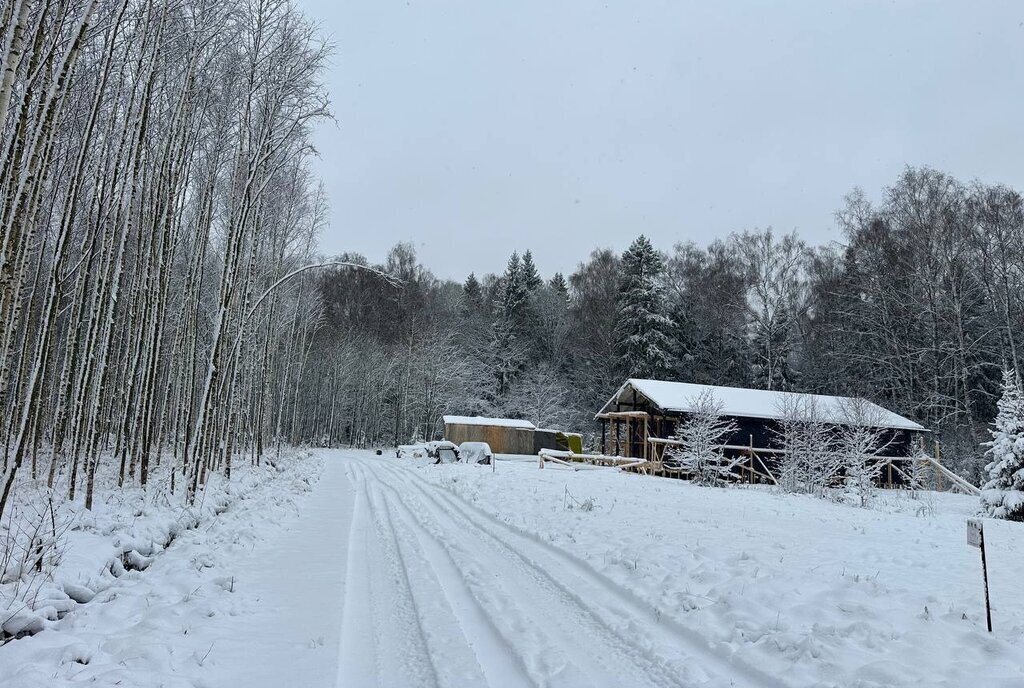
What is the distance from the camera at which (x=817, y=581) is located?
5.82m

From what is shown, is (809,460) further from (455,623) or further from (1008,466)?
(455,623)

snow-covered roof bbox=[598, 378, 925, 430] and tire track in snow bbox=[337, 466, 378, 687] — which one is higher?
snow-covered roof bbox=[598, 378, 925, 430]

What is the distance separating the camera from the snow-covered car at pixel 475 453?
27500 millimetres

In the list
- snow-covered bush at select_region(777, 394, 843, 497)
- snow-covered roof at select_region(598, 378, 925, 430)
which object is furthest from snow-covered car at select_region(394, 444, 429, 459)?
snow-covered bush at select_region(777, 394, 843, 497)

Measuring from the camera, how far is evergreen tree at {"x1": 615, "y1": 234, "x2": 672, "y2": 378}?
131 ft

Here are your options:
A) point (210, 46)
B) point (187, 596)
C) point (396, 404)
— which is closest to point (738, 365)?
point (396, 404)

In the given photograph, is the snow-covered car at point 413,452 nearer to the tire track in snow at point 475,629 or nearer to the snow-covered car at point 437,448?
the snow-covered car at point 437,448

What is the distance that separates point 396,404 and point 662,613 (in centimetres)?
4591

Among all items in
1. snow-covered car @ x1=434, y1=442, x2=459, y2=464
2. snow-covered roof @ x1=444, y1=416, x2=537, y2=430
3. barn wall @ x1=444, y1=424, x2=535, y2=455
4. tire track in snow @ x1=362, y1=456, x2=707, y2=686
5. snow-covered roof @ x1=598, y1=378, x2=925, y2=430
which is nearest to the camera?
tire track in snow @ x1=362, y1=456, x2=707, y2=686

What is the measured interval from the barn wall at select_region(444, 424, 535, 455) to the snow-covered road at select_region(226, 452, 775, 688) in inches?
1077

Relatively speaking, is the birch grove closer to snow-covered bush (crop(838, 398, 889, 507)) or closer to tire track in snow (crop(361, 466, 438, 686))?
tire track in snow (crop(361, 466, 438, 686))

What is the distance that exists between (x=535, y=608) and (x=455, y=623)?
872 millimetres

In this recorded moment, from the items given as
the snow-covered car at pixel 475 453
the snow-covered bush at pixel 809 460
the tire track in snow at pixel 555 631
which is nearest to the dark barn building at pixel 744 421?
the snow-covered bush at pixel 809 460

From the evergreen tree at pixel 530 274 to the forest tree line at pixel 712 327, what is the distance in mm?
228
